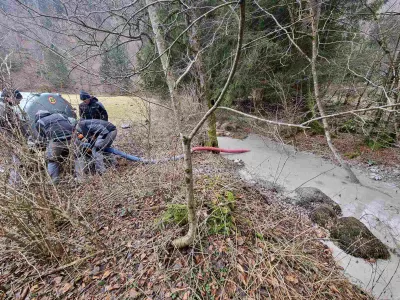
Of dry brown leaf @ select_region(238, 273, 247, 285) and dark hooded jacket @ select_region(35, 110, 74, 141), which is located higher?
dark hooded jacket @ select_region(35, 110, 74, 141)

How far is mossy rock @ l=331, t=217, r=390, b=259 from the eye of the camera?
290 centimetres

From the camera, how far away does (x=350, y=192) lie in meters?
4.50

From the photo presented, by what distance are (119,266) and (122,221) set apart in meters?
0.70

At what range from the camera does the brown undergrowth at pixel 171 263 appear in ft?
5.96

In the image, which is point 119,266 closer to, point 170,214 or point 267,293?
point 170,214

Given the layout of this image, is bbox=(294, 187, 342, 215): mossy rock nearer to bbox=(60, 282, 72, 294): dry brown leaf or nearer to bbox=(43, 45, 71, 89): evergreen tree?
bbox=(60, 282, 72, 294): dry brown leaf

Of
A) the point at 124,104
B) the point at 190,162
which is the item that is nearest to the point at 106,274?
the point at 190,162

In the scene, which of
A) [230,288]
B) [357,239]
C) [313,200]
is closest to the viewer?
[230,288]

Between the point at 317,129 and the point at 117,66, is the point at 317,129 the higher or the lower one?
the lower one

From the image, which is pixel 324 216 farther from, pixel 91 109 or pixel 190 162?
pixel 91 109

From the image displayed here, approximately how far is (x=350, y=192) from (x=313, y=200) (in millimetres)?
1262

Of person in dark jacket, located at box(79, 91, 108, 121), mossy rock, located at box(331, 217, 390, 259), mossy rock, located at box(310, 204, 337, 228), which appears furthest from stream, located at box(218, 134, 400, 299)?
person in dark jacket, located at box(79, 91, 108, 121)

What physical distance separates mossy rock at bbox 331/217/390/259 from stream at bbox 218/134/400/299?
10cm

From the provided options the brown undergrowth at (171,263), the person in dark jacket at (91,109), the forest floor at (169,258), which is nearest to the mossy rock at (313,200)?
the forest floor at (169,258)
